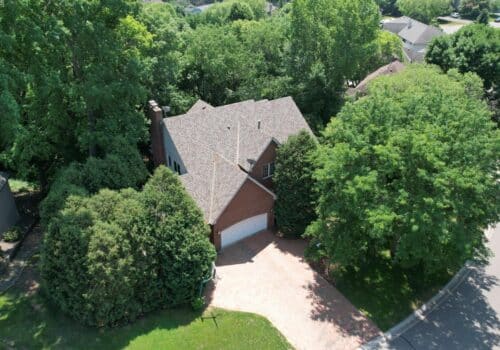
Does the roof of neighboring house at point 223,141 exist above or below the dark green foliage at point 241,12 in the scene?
below

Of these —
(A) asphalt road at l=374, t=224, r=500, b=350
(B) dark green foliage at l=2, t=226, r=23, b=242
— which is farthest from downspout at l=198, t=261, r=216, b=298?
(B) dark green foliage at l=2, t=226, r=23, b=242

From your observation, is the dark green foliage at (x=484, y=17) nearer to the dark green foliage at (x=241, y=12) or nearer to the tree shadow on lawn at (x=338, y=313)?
the dark green foliage at (x=241, y=12)

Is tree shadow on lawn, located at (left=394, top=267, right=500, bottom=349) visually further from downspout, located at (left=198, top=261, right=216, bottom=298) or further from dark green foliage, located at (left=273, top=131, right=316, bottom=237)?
downspout, located at (left=198, top=261, right=216, bottom=298)

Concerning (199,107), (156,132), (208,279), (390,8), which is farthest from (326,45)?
(390,8)

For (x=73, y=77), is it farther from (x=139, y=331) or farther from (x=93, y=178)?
(x=139, y=331)

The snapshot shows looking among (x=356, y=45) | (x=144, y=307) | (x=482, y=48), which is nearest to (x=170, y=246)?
(x=144, y=307)

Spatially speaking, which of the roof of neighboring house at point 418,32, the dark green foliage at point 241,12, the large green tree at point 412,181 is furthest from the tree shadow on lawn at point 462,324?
the roof of neighboring house at point 418,32

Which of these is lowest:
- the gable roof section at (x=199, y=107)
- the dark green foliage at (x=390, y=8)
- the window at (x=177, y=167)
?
the dark green foliage at (x=390, y=8)
